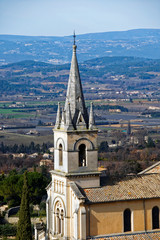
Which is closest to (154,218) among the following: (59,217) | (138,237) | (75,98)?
(138,237)

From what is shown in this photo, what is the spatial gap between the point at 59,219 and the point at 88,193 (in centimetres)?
296

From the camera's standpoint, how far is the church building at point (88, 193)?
1463 inches

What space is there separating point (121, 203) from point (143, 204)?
4.61ft

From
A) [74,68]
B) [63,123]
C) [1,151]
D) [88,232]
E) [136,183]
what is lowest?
[88,232]

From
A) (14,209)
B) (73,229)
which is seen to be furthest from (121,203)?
(14,209)

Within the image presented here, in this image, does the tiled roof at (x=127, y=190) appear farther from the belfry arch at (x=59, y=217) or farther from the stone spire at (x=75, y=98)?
the stone spire at (x=75, y=98)

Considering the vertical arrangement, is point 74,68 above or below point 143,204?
above

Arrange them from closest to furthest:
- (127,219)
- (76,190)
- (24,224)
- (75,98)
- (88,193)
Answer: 1. (76,190)
2. (88,193)
3. (127,219)
4. (75,98)
5. (24,224)

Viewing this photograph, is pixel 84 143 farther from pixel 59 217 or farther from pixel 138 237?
pixel 138 237

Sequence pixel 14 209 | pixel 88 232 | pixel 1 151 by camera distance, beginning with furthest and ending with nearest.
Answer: pixel 1 151 → pixel 14 209 → pixel 88 232

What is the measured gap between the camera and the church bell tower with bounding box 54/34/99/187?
38.0m

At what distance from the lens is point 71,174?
37812 mm

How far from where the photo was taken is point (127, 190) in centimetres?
3841

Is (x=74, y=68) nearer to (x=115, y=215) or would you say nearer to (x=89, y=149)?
(x=89, y=149)
